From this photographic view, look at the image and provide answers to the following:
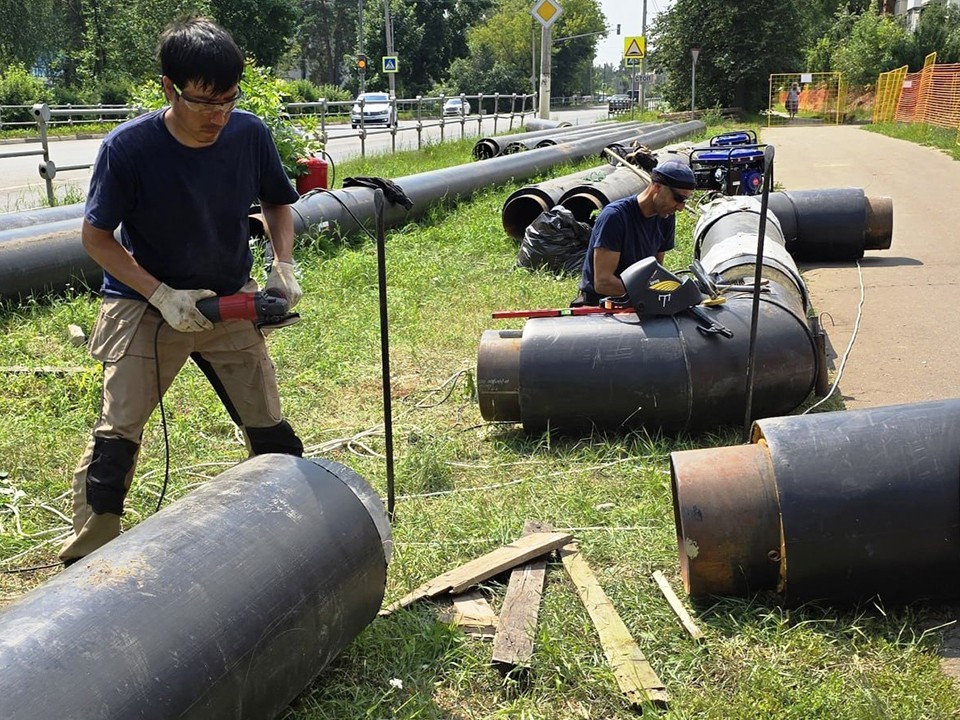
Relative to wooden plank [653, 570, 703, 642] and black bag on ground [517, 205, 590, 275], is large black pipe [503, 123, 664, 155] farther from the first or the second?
wooden plank [653, 570, 703, 642]

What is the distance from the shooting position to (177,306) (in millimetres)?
2799

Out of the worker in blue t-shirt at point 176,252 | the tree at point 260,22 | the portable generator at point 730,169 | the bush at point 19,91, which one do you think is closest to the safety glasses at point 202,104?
the worker in blue t-shirt at point 176,252

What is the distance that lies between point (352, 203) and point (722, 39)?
1129 inches

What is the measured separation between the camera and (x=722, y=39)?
33594 millimetres

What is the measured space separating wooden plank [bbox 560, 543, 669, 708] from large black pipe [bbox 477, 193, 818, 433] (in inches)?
43.1

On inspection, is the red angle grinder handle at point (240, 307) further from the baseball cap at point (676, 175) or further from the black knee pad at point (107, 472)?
the baseball cap at point (676, 175)

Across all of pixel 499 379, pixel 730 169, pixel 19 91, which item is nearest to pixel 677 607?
pixel 499 379

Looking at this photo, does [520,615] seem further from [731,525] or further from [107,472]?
[107,472]

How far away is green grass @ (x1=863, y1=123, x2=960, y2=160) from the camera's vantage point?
63.3 ft

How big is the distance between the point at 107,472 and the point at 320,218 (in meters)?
5.77

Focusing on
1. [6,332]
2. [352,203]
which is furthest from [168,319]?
[352,203]

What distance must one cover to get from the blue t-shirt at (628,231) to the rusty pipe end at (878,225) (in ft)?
13.7

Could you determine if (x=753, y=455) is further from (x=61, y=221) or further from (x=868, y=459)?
(x=61, y=221)

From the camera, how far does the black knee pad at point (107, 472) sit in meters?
2.90
